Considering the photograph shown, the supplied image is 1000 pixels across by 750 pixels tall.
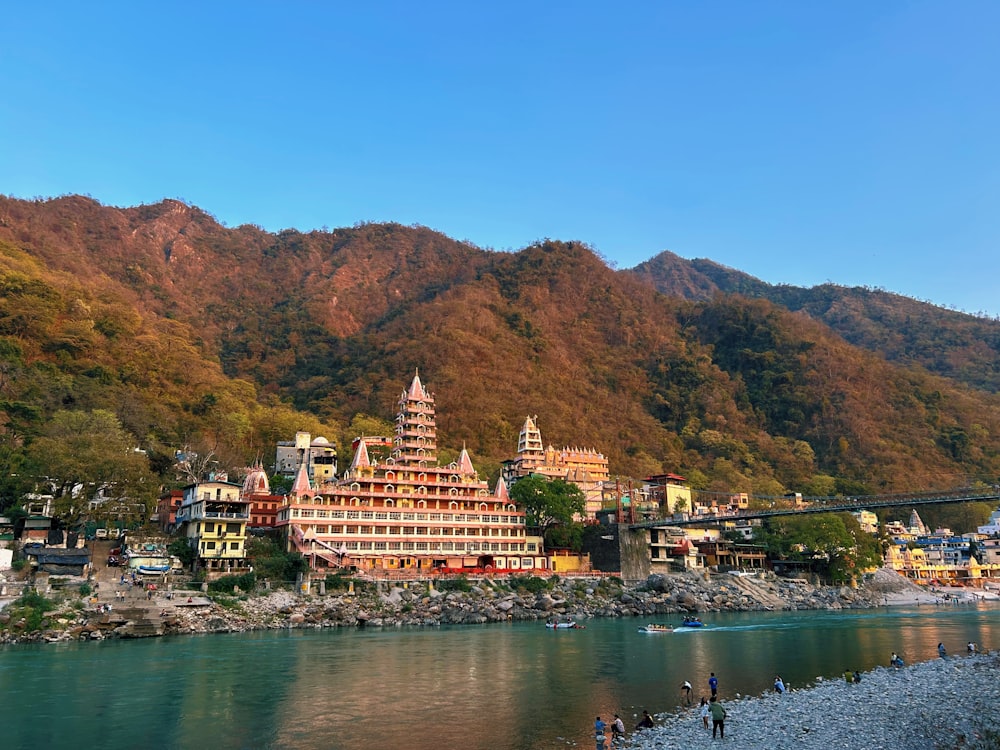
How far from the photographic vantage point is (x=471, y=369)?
13950cm

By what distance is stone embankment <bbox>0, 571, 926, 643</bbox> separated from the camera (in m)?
47.6

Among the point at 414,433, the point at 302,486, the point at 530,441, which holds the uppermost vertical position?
the point at 530,441

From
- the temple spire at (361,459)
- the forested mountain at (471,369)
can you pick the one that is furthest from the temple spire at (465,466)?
the forested mountain at (471,369)

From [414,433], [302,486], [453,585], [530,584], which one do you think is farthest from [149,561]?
[530,584]

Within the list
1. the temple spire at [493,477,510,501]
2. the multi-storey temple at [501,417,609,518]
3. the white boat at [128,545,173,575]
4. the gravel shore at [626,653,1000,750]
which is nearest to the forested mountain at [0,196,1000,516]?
the multi-storey temple at [501,417,609,518]

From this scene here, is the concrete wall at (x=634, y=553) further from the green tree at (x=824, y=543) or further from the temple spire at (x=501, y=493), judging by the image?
the green tree at (x=824, y=543)

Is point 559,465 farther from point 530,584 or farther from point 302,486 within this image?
point 302,486

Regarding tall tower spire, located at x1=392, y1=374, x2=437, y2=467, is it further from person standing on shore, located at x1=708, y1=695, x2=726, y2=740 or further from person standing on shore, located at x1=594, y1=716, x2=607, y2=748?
person standing on shore, located at x1=708, y1=695, x2=726, y2=740

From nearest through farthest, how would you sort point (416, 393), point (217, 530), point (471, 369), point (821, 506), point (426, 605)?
point (426, 605) → point (217, 530) → point (416, 393) → point (821, 506) → point (471, 369)

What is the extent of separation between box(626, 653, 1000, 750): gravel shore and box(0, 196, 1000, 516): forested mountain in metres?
65.9

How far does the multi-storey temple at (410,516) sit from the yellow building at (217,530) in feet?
15.6

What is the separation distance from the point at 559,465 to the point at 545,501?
32.8m

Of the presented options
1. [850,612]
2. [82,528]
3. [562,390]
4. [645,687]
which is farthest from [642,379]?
[645,687]

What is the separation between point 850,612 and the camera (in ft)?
252
